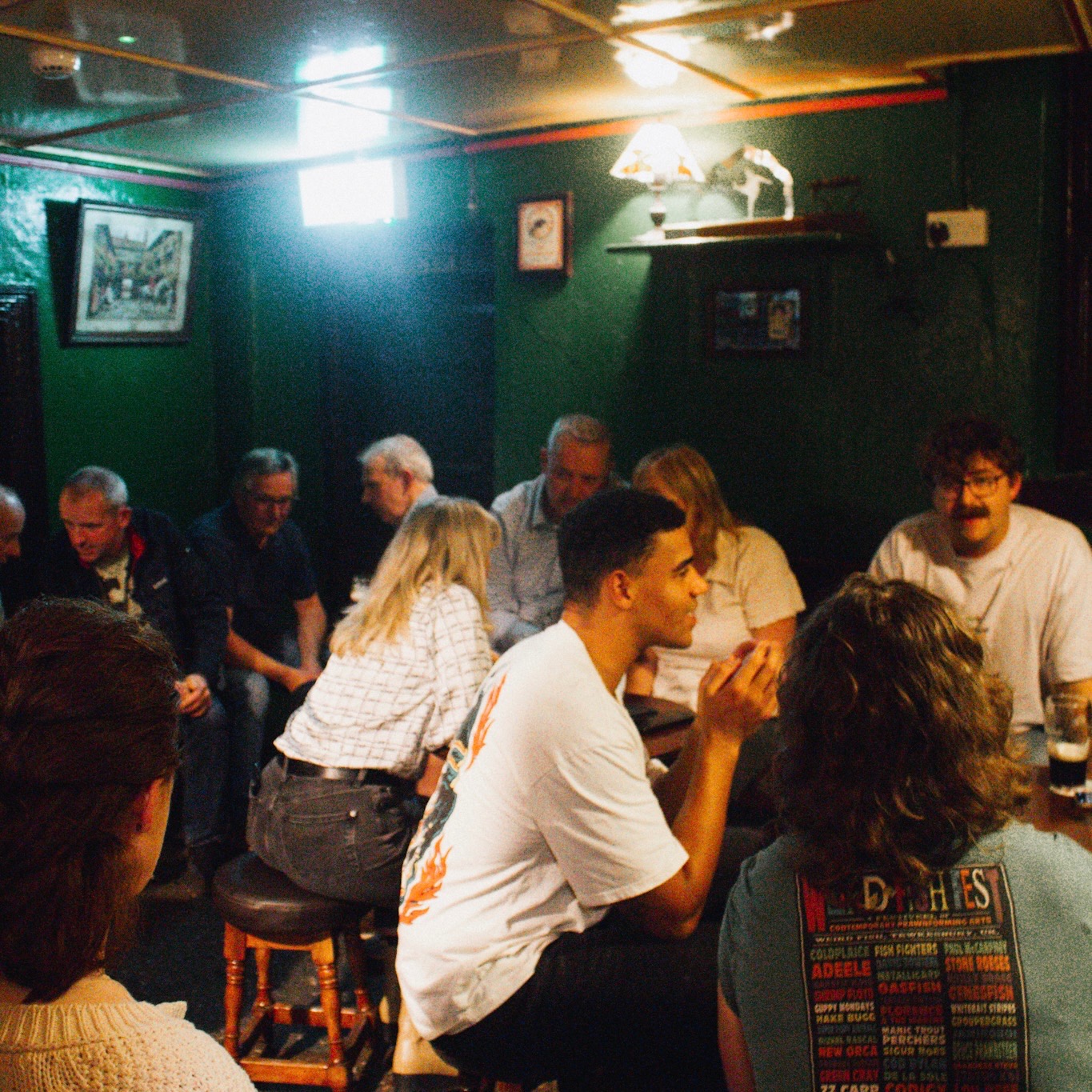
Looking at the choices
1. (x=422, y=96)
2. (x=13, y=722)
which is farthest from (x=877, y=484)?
(x=13, y=722)

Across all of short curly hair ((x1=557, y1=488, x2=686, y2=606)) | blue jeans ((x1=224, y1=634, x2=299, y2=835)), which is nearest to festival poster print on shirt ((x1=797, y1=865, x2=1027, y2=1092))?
short curly hair ((x1=557, y1=488, x2=686, y2=606))

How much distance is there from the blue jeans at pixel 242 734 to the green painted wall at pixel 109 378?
6.03 ft

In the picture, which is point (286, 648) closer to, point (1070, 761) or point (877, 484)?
point (877, 484)

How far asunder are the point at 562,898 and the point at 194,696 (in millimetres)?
2241

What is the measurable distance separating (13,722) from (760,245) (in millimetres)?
3966

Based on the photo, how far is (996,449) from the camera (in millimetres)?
3193

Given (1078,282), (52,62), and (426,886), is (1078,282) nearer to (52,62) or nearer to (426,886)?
(426,886)

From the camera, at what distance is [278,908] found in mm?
2674

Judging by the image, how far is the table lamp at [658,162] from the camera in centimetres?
446

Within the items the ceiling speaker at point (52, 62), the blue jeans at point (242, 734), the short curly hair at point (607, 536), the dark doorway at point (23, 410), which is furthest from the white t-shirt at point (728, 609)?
the dark doorway at point (23, 410)

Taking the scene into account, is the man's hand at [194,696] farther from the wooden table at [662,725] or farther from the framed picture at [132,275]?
the framed picture at [132,275]

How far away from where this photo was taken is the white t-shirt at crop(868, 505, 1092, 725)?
10.2ft

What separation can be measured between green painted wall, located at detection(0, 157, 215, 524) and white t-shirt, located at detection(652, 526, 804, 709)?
3.36m

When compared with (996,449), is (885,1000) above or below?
below
